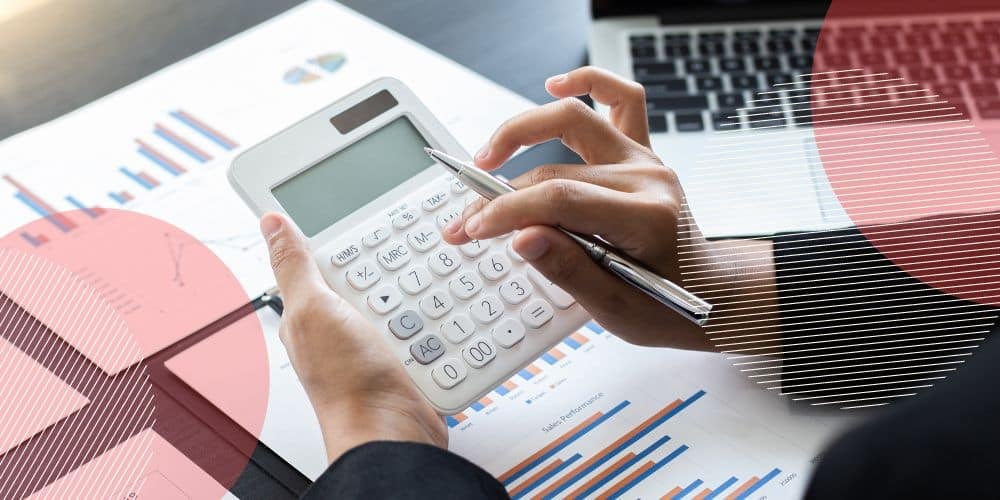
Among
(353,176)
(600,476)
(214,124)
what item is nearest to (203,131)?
(214,124)

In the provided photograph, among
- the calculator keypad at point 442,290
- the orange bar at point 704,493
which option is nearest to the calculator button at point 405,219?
the calculator keypad at point 442,290

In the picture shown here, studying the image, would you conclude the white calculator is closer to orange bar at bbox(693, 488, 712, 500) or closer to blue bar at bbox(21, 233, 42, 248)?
orange bar at bbox(693, 488, 712, 500)

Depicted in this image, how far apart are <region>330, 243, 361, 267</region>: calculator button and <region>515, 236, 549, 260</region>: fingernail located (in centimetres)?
10

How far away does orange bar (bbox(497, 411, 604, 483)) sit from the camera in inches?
20.1

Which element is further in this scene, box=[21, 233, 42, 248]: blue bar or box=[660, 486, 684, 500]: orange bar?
box=[21, 233, 42, 248]: blue bar

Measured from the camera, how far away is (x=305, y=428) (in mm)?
540

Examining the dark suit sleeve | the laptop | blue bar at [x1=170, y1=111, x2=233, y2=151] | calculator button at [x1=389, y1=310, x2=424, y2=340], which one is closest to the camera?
the dark suit sleeve

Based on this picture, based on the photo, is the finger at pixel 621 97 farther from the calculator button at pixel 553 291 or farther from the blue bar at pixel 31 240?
the blue bar at pixel 31 240

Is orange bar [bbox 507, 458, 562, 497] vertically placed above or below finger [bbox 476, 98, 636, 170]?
below

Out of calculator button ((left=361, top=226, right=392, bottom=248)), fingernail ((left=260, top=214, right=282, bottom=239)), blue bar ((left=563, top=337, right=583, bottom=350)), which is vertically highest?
fingernail ((left=260, top=214, right=282, bottom=239))

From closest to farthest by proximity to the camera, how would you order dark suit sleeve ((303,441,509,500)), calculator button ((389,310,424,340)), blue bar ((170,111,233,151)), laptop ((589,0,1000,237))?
1. dark suit sleeve ((303,441,509,500))
2. calculator button ((389,310,424,340))
3. laptop ((589,0,1000,237))
4. blue bar ((170,111,233,151))

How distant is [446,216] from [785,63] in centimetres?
36

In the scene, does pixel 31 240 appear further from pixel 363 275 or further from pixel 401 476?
pixel 401 476

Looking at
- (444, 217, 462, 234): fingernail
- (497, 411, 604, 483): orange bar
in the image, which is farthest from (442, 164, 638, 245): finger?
(497, 411, 604, 483): orange bar
